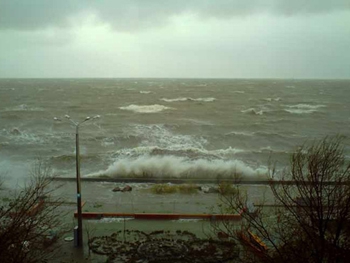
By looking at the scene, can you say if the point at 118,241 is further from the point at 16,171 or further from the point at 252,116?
the point at 252,116

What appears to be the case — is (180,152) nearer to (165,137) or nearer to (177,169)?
(177,169)

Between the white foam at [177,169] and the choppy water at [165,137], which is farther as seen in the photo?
the choppy water at [165,137]

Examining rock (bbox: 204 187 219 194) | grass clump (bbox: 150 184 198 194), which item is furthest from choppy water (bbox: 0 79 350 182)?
rock (bbox: 204 187 219 194)

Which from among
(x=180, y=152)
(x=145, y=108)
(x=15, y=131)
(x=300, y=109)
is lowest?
(x=15, y=131)

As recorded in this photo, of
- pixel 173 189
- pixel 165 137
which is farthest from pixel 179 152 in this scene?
pixel 173 189

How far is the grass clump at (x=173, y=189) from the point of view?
65.9 feet

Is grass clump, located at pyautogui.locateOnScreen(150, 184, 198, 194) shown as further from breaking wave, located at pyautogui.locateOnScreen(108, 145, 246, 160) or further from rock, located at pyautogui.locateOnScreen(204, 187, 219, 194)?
breaking wave, located at pyautogui.locateOnScreen(108, 145, 246, 160)

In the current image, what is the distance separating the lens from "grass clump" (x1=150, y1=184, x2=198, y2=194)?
65.9 feet

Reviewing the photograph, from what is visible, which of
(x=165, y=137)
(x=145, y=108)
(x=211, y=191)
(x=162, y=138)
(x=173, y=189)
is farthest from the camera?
(x=145, y=108)

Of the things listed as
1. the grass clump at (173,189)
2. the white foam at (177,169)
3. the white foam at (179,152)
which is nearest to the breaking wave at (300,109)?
the white foam at (179,152)

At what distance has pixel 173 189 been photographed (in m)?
20.3

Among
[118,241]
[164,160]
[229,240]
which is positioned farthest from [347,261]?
[164,160]

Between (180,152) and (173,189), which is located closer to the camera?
(173,189)

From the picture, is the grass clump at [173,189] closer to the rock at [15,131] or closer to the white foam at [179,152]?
the white foam at [179,152]
